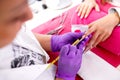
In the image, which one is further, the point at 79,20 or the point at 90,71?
the point at 79,20

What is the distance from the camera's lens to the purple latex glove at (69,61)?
0.68 meters

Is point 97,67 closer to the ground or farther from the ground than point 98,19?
closer to the ground

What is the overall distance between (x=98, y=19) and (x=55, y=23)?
217 mm

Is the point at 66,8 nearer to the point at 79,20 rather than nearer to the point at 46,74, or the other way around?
the point at 79,20

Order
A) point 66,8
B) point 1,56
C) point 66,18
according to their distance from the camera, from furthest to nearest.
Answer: point 66,8 → point 66,18 → point 1,56

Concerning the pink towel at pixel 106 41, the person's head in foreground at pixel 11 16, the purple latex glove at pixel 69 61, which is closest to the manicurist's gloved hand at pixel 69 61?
the purple latex glove at pixel 69 61

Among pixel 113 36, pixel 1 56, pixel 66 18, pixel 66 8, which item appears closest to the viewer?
pixel 1 56

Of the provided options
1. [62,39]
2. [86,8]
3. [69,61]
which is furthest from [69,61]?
[86,8]

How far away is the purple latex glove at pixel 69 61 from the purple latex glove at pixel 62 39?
9 centimetres

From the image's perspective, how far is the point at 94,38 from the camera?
0.75 m

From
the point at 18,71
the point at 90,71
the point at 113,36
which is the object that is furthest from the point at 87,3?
the point at 18,71

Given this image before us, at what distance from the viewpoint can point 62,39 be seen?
2.62 ft

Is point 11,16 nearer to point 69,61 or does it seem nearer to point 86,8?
point 69,61

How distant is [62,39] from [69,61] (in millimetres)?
141
